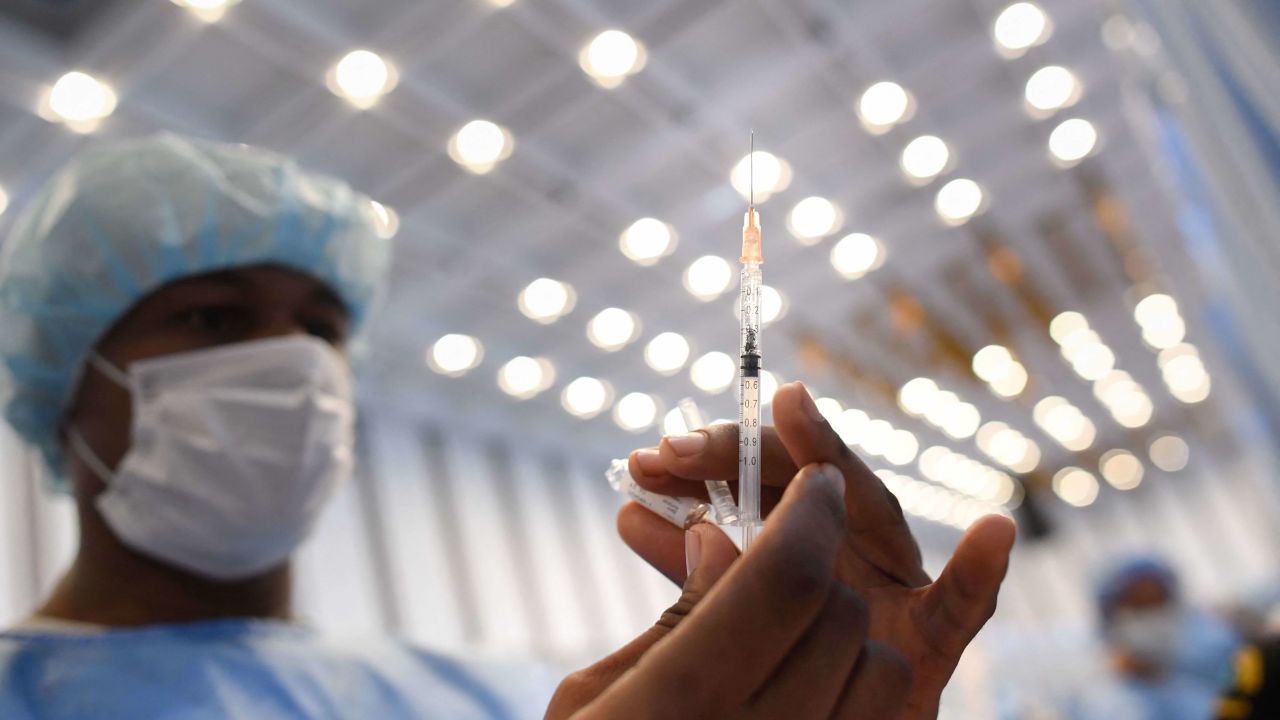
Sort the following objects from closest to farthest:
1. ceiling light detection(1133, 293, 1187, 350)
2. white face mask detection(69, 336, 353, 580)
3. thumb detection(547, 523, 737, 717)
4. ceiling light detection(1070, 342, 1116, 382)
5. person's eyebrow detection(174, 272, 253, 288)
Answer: thumb detection(547, 523, 737, 717) → white face mask detection(69, 336, 353, 580) → person's eyebrow detection(174, 272, 253, 288) → ceiling light detection(1133, 293, 1187, 350) → ceiling light detection(1070, 342, 1116, 382)

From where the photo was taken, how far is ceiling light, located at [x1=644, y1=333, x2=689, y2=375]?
3.51 metres

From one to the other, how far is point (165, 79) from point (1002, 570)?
3642 millimetres

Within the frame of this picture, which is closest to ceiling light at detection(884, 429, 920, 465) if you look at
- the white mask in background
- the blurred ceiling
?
the blurred ceiling

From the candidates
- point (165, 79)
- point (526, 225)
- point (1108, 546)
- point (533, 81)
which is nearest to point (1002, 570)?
point (533, 81)

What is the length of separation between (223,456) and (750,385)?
1.13m

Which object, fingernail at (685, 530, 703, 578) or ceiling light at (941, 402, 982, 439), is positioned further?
A: ceiling light at (941, 402, 982, 439)

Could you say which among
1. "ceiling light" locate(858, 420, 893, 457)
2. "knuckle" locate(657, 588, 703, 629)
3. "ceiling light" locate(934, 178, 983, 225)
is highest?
"ceiling light" locate(934, 178, 983, 225)

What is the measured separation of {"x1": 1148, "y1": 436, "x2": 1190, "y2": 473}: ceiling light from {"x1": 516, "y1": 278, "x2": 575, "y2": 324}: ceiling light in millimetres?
10657

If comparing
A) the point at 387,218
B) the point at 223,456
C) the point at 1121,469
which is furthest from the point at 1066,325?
the point at 223,456

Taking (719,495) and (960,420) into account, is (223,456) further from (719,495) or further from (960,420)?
(960,420)

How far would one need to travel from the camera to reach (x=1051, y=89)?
440 cm

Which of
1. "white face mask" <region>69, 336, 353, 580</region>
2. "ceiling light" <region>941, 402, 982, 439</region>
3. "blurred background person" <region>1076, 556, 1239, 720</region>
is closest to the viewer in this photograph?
"white face mask" <region>69, 336, 353, 580</region>

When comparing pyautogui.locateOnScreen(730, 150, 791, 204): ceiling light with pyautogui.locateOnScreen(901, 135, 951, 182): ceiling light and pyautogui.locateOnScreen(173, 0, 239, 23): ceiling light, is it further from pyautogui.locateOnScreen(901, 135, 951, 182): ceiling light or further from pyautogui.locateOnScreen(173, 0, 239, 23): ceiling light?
pyautogui.locateOnScreen(173, 0, 239, 23): ceiling light

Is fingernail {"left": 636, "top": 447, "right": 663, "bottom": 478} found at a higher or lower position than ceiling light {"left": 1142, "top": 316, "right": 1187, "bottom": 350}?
higher
